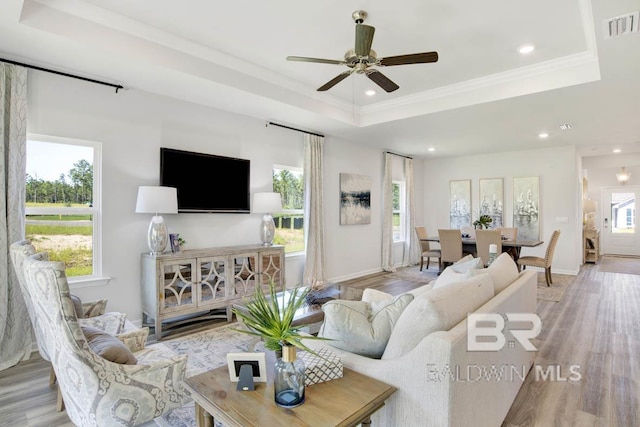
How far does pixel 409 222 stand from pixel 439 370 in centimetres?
720

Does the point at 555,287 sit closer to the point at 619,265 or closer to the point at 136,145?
the point at 619,265

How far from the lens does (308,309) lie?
10.4 ft

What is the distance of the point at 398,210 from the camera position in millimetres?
8352

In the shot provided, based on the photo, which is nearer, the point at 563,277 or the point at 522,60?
the point at 522,60

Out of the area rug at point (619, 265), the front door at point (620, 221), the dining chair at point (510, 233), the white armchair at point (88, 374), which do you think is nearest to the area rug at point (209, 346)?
the white armchair at point (88, 374)

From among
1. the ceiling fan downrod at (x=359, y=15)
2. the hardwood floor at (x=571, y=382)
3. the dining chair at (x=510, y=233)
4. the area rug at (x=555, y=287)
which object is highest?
the ceiling fan downrod at (x=359, y=15)

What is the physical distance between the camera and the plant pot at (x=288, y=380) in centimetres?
129

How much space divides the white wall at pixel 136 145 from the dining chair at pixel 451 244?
9.40ft

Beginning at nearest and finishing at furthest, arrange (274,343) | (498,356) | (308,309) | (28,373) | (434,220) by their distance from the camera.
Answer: (274,343), (498,356), (28,373), (308,309), (434,220)

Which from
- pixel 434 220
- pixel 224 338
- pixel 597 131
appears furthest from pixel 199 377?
pixel 434 220

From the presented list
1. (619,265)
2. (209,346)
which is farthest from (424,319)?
(619,265)

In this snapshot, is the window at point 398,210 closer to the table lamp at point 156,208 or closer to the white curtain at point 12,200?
the table lamp at point 156,208

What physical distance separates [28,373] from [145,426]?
1484 millimetres

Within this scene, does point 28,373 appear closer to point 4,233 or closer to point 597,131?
point 4,233
